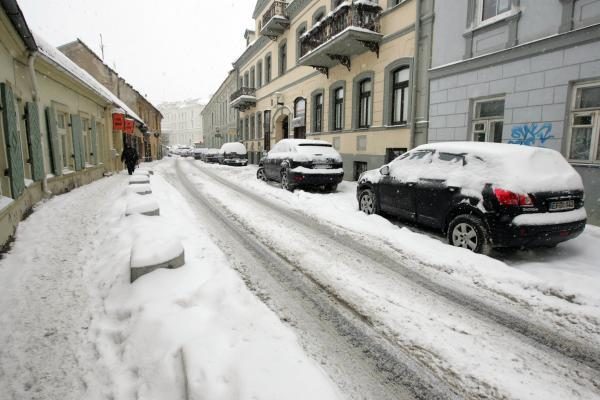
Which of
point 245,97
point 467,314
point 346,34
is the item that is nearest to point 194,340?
point 467,314

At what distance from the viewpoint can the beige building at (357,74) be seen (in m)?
11.3

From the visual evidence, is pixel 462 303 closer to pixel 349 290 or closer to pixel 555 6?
pixel 349 290

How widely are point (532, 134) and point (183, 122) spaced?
4129 inches

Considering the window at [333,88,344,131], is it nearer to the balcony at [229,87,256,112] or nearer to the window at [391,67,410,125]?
the window at [391,67,410,125]

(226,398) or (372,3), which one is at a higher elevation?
(372,3)

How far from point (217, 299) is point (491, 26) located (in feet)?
30.9

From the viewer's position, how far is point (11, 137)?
20.6ft

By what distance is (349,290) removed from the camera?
3861mm

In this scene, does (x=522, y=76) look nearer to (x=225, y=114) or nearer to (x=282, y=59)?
(x=282, y=59)

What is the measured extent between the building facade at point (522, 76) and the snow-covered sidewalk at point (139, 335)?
7553 mm

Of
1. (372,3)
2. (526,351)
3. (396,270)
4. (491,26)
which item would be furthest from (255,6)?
(526,351)

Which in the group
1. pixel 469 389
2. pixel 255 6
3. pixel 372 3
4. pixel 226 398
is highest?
pixel 255 6

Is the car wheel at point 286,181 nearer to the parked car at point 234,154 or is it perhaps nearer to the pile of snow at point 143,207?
the pile of snow at point 143,207

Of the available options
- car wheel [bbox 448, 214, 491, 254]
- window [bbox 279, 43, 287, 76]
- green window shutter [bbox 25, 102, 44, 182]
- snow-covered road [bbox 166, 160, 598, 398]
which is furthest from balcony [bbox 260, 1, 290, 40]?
car wheel [bbox 448, 214, 491, 254]
